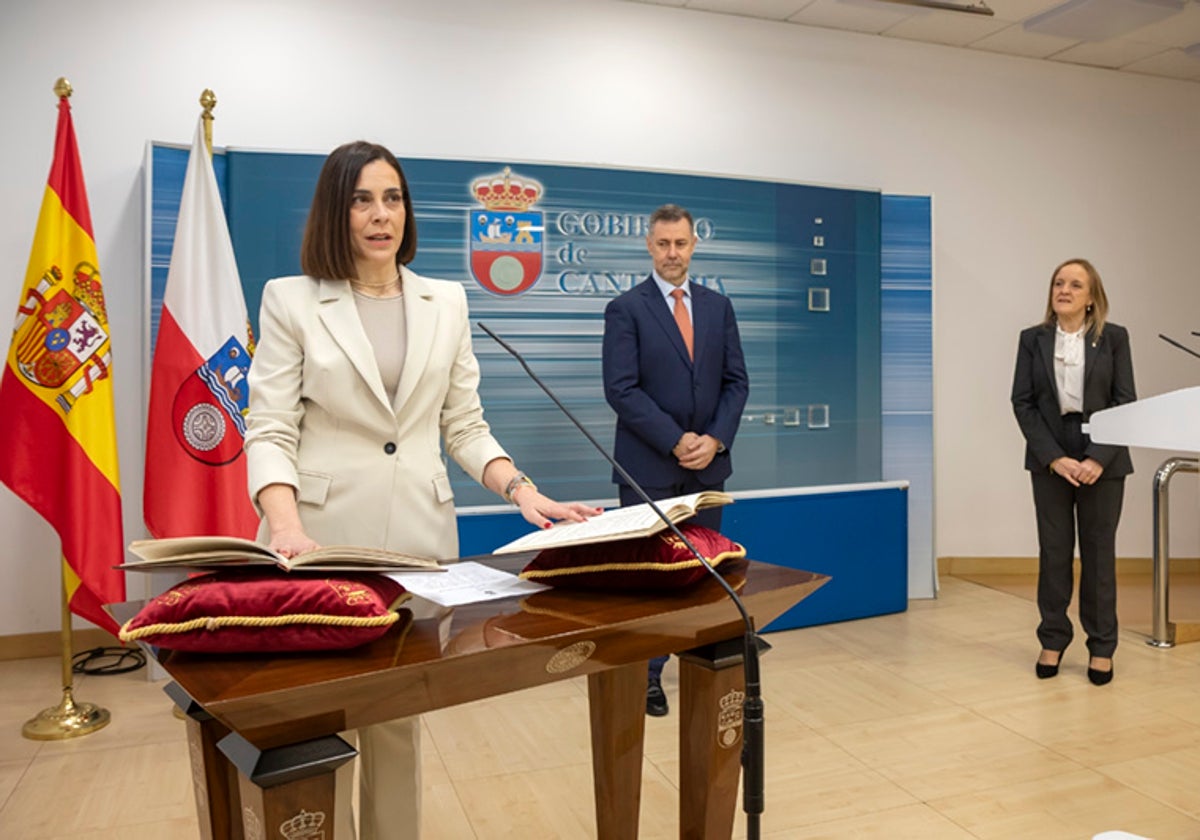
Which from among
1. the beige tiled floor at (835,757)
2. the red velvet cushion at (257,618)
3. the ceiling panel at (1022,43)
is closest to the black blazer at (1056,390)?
the beige tiled floor at (835,757)

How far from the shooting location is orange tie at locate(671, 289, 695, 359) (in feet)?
11.9

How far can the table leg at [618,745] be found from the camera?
194 centimetres

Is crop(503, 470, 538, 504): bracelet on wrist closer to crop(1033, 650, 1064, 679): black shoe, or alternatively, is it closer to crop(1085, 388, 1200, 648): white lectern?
crop(1085, 388, 1200, 648): white lectern

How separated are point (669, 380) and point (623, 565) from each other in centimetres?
213

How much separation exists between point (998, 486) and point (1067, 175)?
1.99 metres

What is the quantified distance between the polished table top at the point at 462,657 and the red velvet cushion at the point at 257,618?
24 millimetres

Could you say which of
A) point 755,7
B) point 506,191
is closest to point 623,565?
point 506,191

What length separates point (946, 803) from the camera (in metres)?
2.67

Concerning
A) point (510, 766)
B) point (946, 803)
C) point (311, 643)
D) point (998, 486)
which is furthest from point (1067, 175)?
point (311, 643)

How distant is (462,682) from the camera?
1202mm

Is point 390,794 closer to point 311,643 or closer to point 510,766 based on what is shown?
point 311,643

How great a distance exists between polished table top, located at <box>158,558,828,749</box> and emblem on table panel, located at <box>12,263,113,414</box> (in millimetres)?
2647

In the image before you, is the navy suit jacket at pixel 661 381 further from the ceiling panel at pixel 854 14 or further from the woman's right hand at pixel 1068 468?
the ceiling panel at pixel 854 14

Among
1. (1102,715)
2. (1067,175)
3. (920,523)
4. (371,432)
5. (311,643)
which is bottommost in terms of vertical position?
(1102,715)
